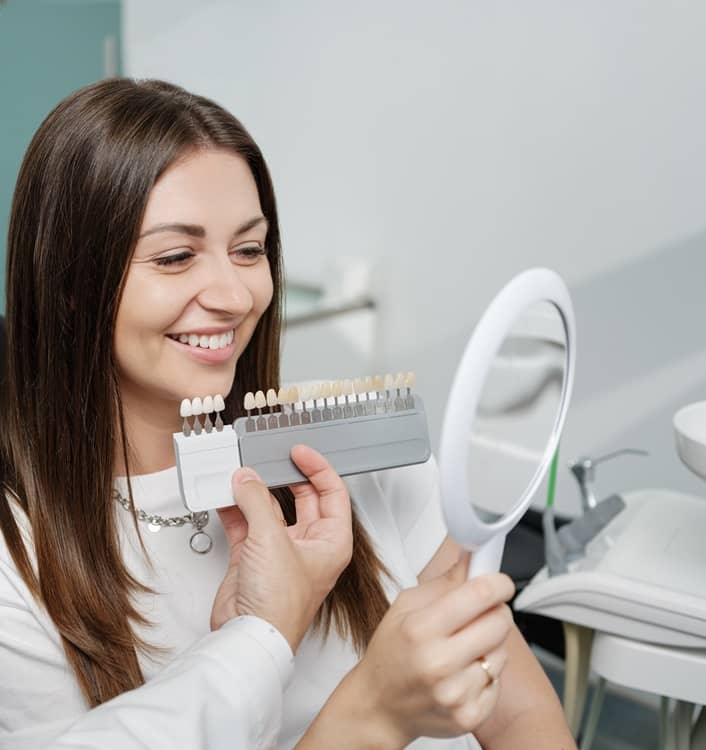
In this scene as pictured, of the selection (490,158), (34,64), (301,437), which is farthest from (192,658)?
(490,158)

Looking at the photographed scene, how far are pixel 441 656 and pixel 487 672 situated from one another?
48mm

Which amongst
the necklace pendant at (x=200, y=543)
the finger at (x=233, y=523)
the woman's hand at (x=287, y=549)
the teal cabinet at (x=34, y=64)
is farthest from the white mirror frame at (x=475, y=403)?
the teal cabinet at (x=34, y=64)

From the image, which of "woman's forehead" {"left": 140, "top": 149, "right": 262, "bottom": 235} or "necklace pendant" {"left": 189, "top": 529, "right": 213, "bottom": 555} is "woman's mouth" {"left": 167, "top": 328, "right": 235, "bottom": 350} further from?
"necklace pendant" {"left": 189, "top": 529, "right": 213, "bottom": 555}

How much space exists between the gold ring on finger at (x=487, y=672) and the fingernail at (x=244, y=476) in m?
0.30

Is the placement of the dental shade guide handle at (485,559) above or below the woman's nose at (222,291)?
below

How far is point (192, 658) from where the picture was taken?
789 mm

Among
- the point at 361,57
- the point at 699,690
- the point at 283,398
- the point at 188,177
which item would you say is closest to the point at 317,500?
the point at 283,398

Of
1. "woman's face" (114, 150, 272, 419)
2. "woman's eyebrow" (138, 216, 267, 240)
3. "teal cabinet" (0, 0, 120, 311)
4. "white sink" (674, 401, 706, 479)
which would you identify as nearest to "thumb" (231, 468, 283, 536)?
"woman's face" (114, 150, 272, 419)

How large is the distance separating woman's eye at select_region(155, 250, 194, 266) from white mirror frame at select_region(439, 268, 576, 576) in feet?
1.37

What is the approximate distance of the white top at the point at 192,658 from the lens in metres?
0.76

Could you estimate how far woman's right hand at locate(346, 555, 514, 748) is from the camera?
66 centimetres

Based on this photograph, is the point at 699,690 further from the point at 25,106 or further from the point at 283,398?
the point at 25,106

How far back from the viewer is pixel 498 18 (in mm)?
2396

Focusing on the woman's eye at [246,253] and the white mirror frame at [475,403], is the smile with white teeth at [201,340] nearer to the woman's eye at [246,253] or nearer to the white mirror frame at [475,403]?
the woman's eye at [246,253]
